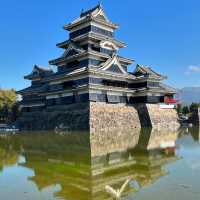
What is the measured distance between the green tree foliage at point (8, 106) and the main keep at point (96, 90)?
30.5ft

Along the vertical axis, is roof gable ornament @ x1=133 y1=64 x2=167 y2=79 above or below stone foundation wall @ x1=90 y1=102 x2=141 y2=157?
above

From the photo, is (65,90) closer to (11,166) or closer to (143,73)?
(143,73)

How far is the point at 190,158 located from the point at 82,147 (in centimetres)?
790

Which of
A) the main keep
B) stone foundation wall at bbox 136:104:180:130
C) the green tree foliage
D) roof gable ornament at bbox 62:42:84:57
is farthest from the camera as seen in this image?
the green tree foliage

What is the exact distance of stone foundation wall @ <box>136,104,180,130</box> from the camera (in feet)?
129

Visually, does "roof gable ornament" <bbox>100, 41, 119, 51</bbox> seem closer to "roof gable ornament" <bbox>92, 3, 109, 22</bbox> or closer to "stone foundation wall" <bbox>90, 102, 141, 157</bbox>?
"roof gable ornament" <bbox>92, 3, 109, 22</bbox>

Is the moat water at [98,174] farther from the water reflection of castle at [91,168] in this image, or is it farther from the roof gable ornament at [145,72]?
the roof gable ornament at [145,72]

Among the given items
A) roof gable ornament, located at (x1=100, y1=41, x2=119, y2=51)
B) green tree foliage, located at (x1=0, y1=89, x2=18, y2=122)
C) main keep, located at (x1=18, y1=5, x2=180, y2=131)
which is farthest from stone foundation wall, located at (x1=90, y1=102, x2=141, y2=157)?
green tree foliage, located at (x1=0, y1=89, x2=18, y2=122)

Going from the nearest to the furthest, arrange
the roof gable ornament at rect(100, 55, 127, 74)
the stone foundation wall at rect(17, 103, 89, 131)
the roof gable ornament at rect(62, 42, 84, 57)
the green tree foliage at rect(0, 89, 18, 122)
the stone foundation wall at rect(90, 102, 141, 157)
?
the stone foundation wall at rect(90, 102, 141, 157), the stone foundation wall at rect(17, 103, 89, 131), the roof gable ornament at rect(100, 55, 127, 74), the roof gable ornament at rect(62, 42, 84, 57), the green tree foliage at rect(0, 89, 18, 122)

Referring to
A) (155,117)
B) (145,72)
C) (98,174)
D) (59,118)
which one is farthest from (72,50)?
(98,174)

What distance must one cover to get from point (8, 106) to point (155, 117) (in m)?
27.9

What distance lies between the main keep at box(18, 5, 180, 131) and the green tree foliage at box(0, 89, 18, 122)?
9.30 meters

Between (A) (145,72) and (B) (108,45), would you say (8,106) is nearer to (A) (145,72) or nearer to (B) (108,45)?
(B) (108,45)

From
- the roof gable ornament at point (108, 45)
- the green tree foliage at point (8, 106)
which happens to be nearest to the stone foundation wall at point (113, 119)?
the roof gable ornament at point (108, 45)
